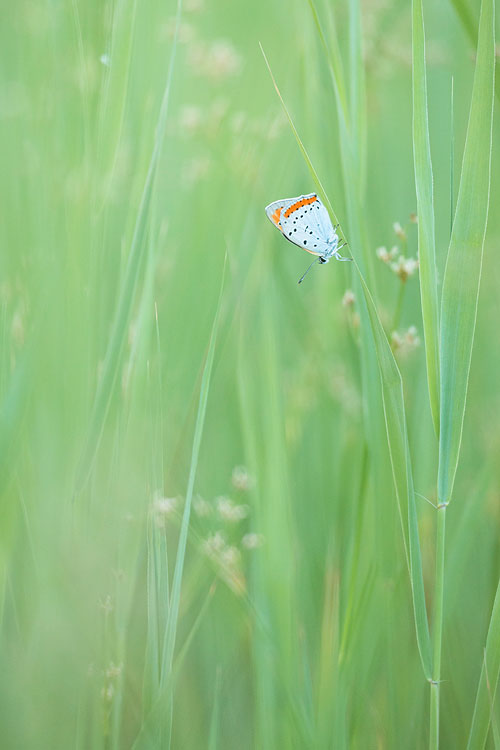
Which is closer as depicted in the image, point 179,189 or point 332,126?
point 332,126

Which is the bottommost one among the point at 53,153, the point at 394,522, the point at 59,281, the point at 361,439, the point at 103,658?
the point at 103,658

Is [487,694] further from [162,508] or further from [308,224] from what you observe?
[308,224]

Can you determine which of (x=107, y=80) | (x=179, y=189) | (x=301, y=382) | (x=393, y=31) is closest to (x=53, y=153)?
(x=107, y=80)

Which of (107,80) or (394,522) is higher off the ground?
(107,80)

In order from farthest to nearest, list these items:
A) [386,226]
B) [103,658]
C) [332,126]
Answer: [386,226], [332,126], [103,658]

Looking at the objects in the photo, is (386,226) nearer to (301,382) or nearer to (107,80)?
(301,382)

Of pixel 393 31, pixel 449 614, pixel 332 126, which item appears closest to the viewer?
pixel 449 614

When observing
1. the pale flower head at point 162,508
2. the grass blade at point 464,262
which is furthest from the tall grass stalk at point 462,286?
the pale flower head at point 162,508
